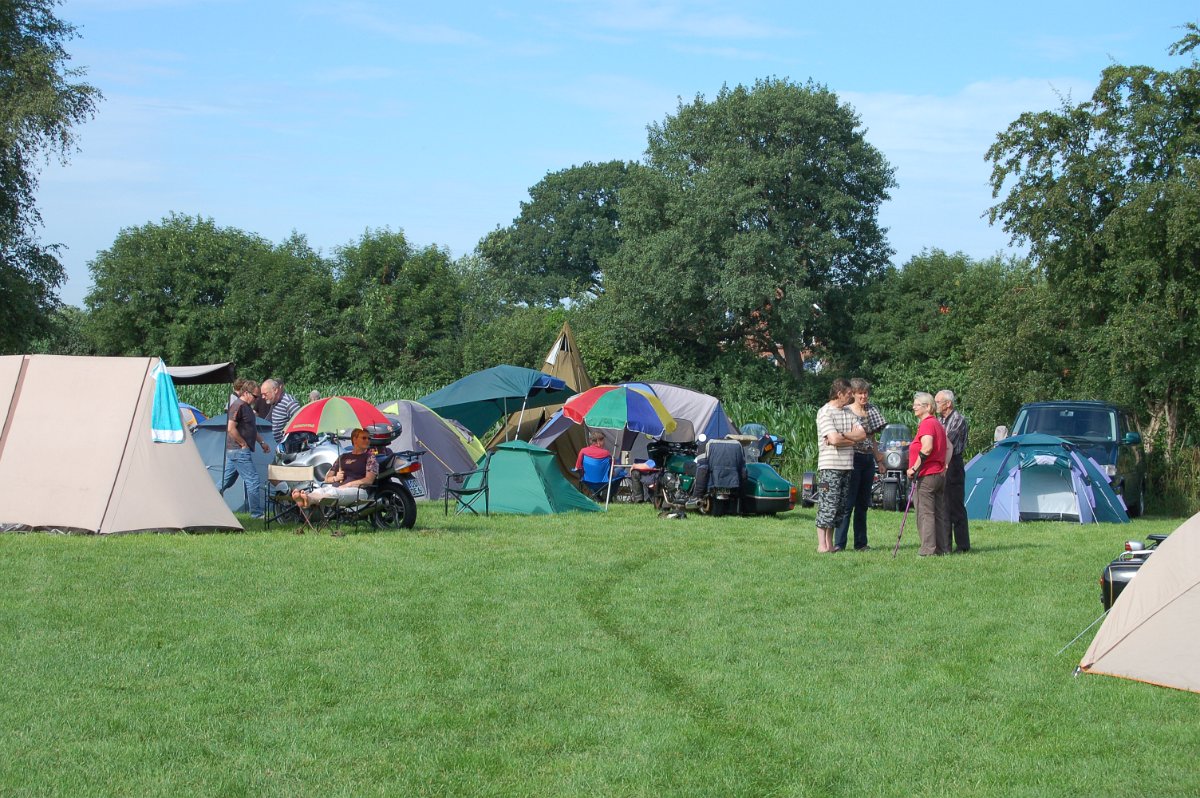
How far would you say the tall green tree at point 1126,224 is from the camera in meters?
A: 18.5

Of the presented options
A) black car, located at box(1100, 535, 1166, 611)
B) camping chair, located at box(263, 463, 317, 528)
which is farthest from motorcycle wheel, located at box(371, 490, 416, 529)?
black car, located at box(1100, 535, 1166, 611)

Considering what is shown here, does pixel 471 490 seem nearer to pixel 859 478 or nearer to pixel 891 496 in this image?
pixel 859 478

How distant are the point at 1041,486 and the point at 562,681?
36.6 feet

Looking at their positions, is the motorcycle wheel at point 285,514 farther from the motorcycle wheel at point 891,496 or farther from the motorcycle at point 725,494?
the motorcycle wheel at point 891,496

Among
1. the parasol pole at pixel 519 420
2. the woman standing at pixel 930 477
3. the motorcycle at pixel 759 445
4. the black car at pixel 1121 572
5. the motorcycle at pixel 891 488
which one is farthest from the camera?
the parasol pole at pixel 519 420

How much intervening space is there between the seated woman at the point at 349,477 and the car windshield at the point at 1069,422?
9798mm

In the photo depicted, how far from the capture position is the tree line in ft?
63.2

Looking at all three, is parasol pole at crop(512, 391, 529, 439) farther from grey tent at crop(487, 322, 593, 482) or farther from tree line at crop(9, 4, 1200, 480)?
tree line at crop(9, 4, 1200, 480)

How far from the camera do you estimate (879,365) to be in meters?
37.1

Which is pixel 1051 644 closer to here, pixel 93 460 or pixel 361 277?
pixel 93 460

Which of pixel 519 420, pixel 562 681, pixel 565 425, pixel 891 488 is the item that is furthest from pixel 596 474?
pixel 562 681

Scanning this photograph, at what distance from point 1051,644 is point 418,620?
4.12 meters

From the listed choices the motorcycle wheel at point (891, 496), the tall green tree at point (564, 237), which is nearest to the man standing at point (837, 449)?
the motorcycle wheel at point (891, 496)

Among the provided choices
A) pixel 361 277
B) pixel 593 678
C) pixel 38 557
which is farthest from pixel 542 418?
pixel 361 277
